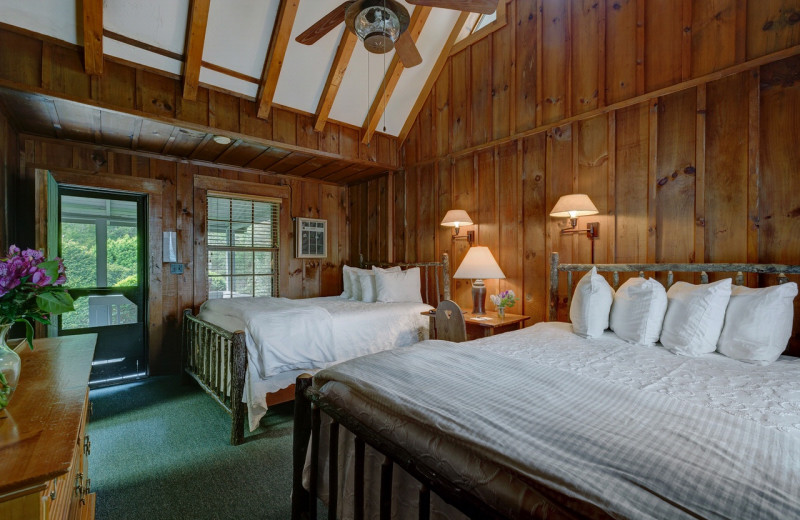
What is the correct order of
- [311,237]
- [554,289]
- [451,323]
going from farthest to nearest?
[311,237], [451,323], [554,289]

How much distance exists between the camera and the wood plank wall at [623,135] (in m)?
2.06

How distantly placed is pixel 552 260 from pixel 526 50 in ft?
6.51

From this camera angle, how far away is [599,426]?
900mm

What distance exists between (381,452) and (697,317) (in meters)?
1.75

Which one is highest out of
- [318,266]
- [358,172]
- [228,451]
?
[358,172]

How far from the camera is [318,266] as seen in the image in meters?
4.93

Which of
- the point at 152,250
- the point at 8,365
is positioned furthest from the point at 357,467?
the point at 152,250

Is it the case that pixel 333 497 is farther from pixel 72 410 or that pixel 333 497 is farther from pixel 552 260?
pixel 552 260

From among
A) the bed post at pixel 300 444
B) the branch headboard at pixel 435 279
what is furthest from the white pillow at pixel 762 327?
the branch headboard at pixel 435 279

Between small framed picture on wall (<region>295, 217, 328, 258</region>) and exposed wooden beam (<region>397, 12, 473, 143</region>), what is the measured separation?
159cm

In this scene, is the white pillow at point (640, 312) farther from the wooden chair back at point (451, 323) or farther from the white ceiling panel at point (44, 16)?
Result: the white ceiling panel at point (44, 16)

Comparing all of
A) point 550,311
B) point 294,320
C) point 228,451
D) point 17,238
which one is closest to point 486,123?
point 550,311

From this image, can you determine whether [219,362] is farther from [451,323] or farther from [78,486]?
[451,323]

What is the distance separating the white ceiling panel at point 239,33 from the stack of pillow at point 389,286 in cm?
232
